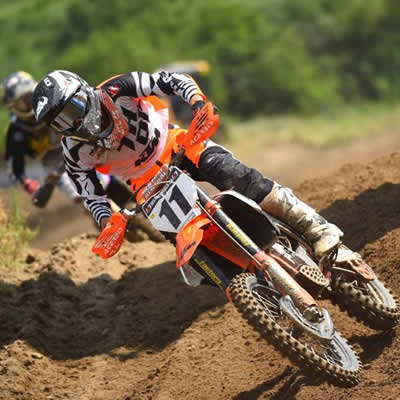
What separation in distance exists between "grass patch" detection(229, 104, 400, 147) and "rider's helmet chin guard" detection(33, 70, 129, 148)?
621 inches

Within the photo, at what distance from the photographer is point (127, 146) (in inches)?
222

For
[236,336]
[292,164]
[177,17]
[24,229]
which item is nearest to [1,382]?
[236,336]

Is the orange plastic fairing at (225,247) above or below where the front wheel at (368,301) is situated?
above

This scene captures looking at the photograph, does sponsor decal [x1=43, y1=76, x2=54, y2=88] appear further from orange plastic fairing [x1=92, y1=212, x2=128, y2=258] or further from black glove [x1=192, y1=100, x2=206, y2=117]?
orange plastic fairing [x1=92, y1=212, x2=128, y2=258]

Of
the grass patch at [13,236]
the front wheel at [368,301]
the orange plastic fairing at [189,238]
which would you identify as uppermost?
the orange plastic fairing at [189,238]

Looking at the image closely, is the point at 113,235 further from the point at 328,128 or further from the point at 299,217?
the point at 328,128

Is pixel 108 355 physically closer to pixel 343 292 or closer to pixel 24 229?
pixel 343 292

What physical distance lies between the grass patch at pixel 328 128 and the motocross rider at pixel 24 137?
12428 millimetres

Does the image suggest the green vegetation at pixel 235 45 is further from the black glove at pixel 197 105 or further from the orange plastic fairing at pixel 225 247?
the orange plastic fairing at pixel 225 247

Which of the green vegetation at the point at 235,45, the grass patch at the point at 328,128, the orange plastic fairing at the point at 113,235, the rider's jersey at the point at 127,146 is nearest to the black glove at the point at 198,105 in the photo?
the rider's jersey at the point at 127,146

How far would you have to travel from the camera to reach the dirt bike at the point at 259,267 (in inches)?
171

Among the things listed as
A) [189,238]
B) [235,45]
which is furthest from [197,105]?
[235,45]

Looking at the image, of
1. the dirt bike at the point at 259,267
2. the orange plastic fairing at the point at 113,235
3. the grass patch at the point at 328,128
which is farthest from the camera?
the grass patch at the point at 328,128

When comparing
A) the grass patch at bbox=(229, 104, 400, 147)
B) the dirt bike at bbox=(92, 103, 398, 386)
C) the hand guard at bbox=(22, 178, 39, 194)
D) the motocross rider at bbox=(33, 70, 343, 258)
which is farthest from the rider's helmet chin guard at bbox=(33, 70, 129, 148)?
the grass patch at bbox=(229, 104, 400, 147)
